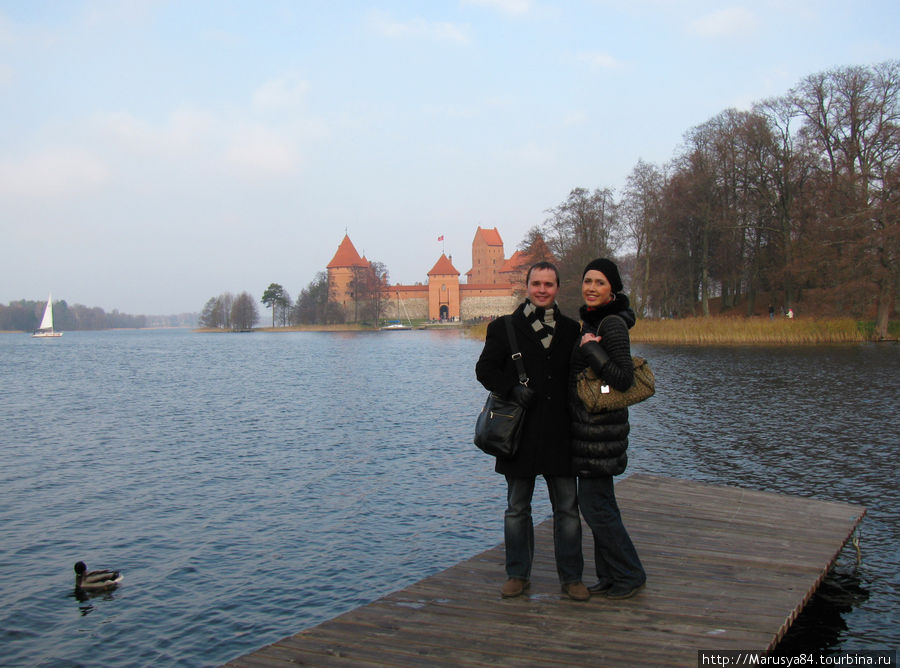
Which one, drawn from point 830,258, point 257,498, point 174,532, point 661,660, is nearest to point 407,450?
point 257,498

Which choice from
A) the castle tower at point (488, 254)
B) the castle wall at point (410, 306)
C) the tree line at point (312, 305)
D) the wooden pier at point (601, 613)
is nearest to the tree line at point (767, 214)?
the wooden pier at point (601, 613)

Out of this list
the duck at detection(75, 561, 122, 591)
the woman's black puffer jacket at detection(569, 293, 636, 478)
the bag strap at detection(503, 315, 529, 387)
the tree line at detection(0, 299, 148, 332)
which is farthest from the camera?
the tree line at detection(0, 299, 148, 332)

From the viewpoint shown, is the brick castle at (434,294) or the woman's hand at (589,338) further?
the brick castle at (434,294)

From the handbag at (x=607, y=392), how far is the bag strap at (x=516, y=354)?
30 cm

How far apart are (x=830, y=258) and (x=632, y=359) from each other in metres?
29.8

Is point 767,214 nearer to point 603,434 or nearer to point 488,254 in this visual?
point 603,434

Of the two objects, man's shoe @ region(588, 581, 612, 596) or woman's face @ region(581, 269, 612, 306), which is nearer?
woman's face @ region(581, 269, 612, 306)

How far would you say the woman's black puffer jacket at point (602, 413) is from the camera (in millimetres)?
3807

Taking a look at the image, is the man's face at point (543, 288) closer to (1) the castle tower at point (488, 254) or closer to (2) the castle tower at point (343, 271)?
(2) the castle tower at point (343, 271)

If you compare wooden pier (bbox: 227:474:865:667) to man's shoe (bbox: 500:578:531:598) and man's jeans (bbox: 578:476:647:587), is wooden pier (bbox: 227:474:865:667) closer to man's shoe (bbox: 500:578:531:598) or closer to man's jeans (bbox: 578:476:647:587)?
man's shoe (bbox: 500:578:531:598)

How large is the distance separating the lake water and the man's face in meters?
3.22

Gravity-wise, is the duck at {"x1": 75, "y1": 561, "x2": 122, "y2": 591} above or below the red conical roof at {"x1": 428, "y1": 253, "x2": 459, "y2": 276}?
below

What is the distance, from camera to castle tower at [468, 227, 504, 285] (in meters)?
118

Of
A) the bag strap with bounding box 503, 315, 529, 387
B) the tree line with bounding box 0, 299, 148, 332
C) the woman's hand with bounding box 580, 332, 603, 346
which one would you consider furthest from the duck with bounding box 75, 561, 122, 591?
the tree line with bounding box 0, 299, 148, 332
